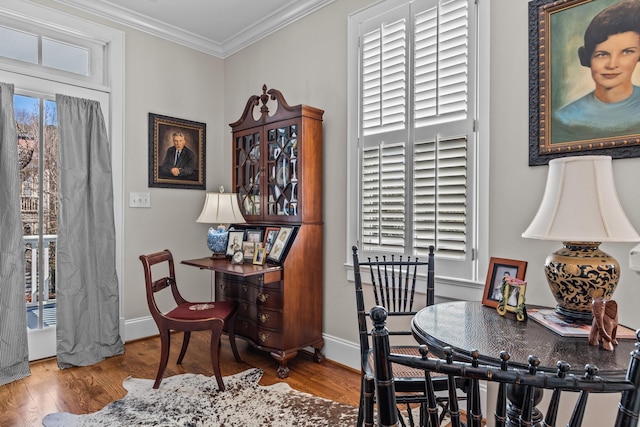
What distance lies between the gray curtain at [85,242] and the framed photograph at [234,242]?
0.96 meters

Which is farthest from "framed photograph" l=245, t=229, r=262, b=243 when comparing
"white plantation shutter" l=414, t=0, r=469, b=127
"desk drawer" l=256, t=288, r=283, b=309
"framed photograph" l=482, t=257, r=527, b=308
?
"framed photograph" l=482, t=257, r=527, b=308

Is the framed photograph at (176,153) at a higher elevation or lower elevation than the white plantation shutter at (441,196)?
higher

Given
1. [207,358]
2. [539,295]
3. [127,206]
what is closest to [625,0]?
[539,295]

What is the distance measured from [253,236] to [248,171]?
577 mm

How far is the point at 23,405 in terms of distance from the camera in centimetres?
219

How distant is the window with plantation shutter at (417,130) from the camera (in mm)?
2127

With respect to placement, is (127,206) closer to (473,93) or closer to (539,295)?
(473,93)

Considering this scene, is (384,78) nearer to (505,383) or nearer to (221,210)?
(221,210)

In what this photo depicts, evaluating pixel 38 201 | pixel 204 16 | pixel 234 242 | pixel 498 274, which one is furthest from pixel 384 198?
pixel 38 201

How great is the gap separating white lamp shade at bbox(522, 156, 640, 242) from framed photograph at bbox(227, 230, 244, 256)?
7.23 feet

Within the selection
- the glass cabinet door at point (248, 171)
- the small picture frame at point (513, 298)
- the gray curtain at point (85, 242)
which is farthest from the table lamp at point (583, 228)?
the gray curtain at point (85, 242)

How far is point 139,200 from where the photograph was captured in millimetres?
3312

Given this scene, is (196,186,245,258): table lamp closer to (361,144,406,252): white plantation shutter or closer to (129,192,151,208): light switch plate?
(129,192,151,208): light switch plate

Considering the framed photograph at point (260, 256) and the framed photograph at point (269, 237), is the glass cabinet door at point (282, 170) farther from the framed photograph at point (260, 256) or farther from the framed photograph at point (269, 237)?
the framed photograph at point (260, 256)
